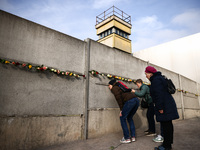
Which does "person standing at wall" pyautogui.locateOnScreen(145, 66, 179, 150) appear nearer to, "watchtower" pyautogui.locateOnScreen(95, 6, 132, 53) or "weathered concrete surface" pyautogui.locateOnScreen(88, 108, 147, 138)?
"weathered concrete surface" pyautogui.locateOnScreen(88, 108, 147, 138)

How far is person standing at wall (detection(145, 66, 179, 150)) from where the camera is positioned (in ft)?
9.32

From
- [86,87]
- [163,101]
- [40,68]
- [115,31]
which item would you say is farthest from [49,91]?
[115,31]

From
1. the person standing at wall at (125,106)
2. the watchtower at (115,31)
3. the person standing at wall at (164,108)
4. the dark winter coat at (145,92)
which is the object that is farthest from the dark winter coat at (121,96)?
the watchtower at (115,31)

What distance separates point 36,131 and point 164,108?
9.08ft

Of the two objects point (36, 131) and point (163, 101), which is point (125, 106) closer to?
point (163, 101)

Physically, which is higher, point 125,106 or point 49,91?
point 49,91

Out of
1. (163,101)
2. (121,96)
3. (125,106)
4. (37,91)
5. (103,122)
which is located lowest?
(103,122)

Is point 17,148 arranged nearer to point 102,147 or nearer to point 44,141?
point 44,141

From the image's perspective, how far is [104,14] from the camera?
1557cm

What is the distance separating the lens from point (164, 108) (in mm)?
2932

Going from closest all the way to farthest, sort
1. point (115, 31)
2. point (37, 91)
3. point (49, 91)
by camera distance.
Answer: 1. point (37, 91)
2. point (49, 91)
3. point (115, 31)

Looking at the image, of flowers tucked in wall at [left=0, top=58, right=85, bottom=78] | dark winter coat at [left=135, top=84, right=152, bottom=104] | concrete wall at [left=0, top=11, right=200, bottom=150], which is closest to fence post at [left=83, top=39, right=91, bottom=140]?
concrete wall at [left=0, top=11, right=200, bottom=150]

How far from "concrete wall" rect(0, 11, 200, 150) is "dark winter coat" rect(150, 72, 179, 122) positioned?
6.56ft

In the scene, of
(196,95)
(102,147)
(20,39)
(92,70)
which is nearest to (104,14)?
→ (196,95)
